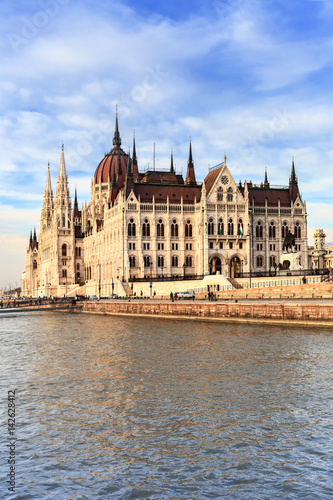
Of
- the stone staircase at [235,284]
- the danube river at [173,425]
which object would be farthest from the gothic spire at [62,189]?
the danube river at [173,425]

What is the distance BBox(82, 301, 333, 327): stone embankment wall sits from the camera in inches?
1804

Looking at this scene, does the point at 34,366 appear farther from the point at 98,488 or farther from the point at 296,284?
the point at 296,284

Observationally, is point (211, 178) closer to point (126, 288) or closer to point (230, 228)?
point (230, 228)

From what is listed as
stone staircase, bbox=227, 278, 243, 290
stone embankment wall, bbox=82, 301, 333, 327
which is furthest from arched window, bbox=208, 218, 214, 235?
stone embankment wall, bbox=82, 301, 333, 327

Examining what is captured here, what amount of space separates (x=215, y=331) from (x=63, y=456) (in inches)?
1293

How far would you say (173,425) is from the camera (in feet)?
59.2

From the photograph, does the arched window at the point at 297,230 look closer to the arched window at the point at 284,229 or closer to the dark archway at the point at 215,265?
the arched window at the point at 284,229

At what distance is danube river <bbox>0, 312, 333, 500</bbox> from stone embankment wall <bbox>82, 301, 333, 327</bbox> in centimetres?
1148

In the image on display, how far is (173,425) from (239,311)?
3742 centimetres

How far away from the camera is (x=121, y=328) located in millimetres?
55438

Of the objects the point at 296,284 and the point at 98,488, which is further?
the point at 296,284

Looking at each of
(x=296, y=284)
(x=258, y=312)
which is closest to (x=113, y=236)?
(x=296, y=284)

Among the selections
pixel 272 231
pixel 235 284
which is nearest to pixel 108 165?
pixel 272 231

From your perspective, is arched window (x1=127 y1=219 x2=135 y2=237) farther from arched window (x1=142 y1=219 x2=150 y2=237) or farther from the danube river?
the danube river
